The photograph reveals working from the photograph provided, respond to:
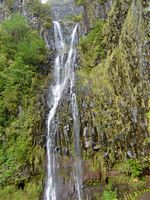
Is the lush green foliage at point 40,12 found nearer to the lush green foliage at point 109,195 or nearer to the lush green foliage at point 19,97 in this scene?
the lush green foliage at point 19,97

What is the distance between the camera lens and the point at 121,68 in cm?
1320

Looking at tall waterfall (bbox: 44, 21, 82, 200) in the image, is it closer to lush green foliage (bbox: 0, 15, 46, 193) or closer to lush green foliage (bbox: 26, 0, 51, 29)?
lush green foliage (bbox: 0, 15, 46, 193)

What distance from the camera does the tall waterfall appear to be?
12.1 metres

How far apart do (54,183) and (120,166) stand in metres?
2.77

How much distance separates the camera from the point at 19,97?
48.3 ft

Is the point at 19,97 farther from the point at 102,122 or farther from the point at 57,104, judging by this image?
the point at 102,122

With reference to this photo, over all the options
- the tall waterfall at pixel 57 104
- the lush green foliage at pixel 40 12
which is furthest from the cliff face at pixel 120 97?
the lush green foliage at pixel 40 12

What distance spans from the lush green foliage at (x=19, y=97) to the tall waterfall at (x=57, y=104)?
553 millimetres

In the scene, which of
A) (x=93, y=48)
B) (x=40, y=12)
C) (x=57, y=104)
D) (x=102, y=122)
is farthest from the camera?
(x=40, y=12)

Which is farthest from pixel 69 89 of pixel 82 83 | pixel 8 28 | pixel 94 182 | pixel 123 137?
pixel 8 28

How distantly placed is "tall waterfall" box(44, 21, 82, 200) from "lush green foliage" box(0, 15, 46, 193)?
55cm

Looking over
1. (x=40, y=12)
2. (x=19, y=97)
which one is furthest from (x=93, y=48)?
(x=40, y=12)

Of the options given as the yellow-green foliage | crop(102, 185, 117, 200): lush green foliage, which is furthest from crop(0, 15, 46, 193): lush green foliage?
crop(102, 185, 117, 200): lush green foliage

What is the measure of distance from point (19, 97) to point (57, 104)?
6.67ft
